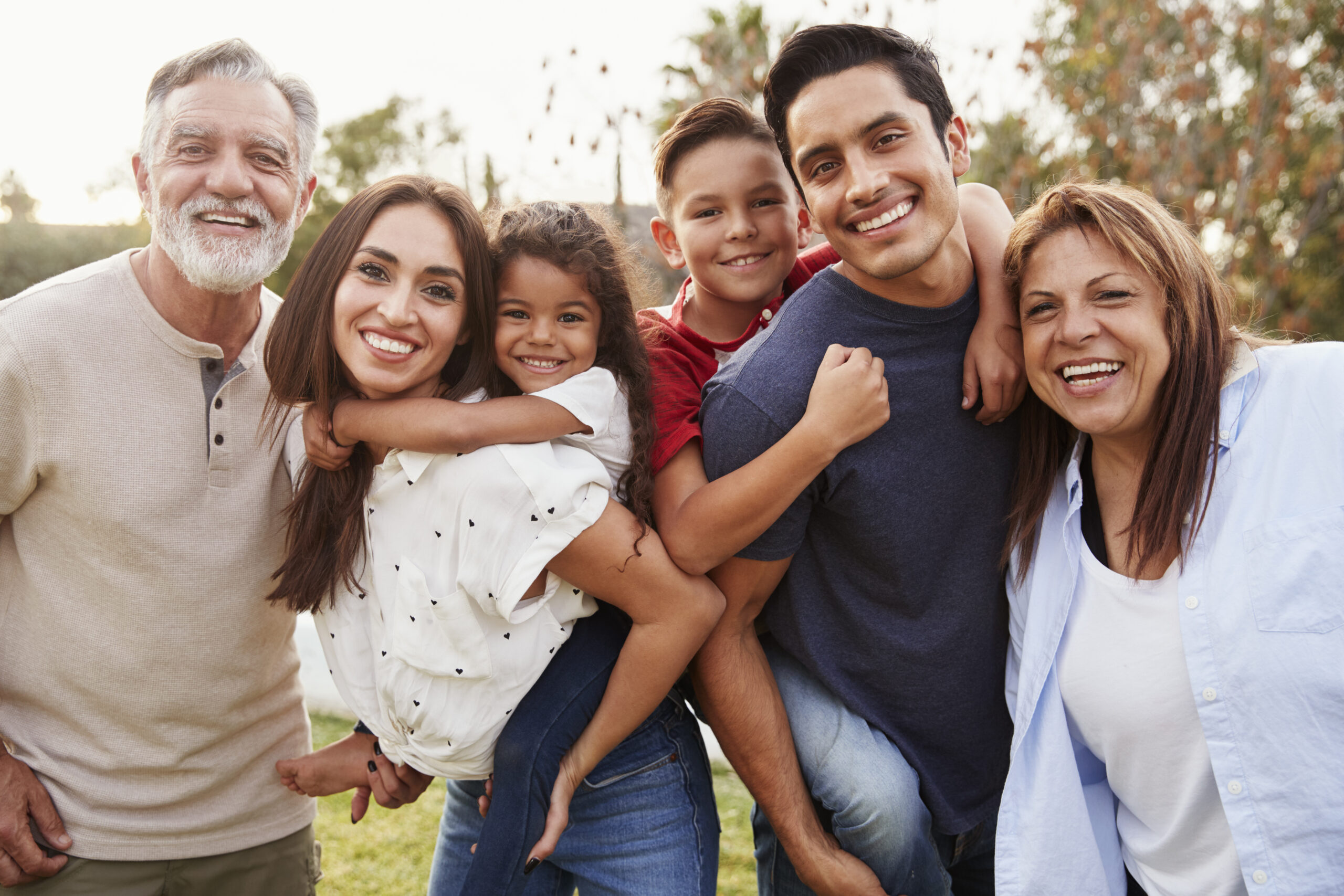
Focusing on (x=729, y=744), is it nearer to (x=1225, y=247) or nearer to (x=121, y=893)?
(x=121, y=893)

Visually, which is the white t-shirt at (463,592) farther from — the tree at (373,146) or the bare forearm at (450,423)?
the tree at (373,146)

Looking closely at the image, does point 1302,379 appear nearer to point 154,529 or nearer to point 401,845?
point 154,529

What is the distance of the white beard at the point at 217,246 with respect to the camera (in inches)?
106

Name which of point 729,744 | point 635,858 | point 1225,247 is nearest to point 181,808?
point 635,858

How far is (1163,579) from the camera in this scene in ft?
6.97

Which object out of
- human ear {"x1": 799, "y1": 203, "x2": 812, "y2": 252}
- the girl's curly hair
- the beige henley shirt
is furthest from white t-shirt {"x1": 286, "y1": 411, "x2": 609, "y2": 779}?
human ear {"x1": 799, "y1": 203, "x2": 812, "y2": 252}

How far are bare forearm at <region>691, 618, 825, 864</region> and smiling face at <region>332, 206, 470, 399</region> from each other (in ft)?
3.41

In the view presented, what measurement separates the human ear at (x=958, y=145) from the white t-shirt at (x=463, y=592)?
52.1 inches

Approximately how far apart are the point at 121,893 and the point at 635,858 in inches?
60.5

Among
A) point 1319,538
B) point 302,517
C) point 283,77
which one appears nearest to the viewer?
point 1319,538

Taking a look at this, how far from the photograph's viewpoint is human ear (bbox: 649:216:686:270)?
317cm

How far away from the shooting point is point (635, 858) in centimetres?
238

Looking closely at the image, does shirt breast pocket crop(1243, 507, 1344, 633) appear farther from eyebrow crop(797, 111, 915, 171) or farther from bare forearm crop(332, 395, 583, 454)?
bare forearm crop(332, 395, 583, 454)

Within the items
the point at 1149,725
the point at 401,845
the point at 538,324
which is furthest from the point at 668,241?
the point at 401,845
